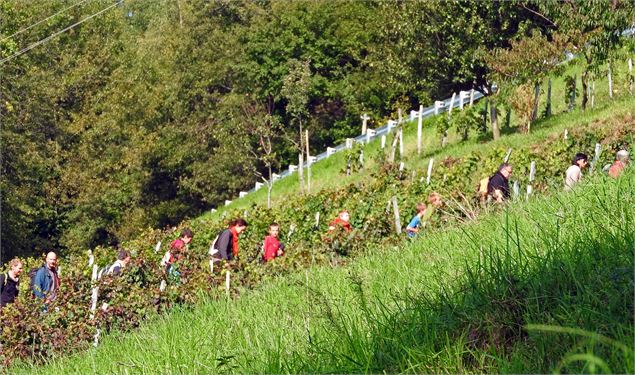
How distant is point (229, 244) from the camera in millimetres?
14320

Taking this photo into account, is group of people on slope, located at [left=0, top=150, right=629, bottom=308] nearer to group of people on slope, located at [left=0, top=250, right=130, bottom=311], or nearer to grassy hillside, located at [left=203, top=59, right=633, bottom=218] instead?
group of people on slope, located at [left=0, top=250, right=130, bottom=311]

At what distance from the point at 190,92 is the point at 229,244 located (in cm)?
3873

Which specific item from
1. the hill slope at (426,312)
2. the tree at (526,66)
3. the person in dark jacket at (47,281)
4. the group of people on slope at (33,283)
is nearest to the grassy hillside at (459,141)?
the tree at (526,66)

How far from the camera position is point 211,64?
53125mm

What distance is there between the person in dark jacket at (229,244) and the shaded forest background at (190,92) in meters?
21.5

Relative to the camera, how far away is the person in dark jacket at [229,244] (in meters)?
14.2

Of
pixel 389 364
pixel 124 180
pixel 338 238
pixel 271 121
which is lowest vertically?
pixel 124 180

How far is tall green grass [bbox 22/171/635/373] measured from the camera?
14.6 feet

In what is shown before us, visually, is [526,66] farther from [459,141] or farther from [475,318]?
[475,318]

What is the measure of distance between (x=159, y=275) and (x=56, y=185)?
3446cm

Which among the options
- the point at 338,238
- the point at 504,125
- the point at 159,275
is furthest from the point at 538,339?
the point at 504,125

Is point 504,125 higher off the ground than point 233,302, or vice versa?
point 233,302

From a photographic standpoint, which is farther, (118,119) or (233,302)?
(118,119)

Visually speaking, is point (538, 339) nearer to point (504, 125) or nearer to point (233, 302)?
point (233, 302)
